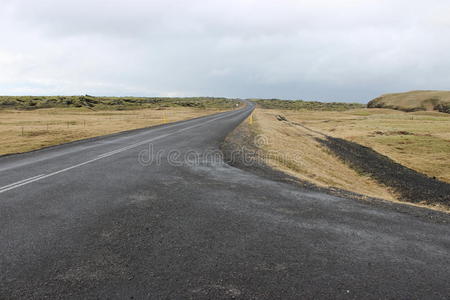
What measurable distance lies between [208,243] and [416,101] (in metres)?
82.5

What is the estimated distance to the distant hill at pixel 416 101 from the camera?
64.6 metres

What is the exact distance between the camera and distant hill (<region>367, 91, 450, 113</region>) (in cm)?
6462

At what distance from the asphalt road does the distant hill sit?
7227cm

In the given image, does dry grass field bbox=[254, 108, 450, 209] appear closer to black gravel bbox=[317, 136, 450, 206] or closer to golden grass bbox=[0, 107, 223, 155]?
black gravel bbox=[317, 136, 450, 206]

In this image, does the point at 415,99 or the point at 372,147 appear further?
the point at 415,99

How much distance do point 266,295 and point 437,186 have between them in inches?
543

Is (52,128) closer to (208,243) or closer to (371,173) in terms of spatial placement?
(371,173)

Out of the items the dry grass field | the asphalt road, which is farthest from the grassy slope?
the asphalt road

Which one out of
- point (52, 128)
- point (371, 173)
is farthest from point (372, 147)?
point (52, 128)

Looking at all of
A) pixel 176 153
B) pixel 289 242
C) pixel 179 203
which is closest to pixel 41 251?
pixel 179 203

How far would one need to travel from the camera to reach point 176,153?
41.8 feet

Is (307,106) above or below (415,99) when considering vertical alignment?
below

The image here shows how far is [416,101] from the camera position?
2783 inches

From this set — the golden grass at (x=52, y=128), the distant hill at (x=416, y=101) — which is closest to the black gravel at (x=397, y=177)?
the golden grass at (x=52, y=128)
